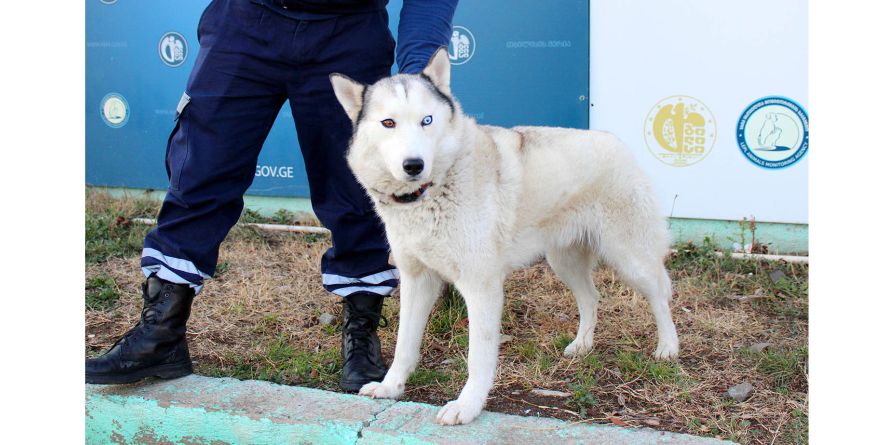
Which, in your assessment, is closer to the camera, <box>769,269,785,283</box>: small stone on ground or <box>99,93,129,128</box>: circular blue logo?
<box>769,269,785,283</box>: small stone on ground

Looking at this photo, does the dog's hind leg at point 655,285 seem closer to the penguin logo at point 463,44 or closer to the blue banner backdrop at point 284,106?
the blue banner backdrop at point 284,106

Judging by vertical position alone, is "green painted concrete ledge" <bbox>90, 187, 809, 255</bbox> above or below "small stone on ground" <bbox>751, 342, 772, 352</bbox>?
above

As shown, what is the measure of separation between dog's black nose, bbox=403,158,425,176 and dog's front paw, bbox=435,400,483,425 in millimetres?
808

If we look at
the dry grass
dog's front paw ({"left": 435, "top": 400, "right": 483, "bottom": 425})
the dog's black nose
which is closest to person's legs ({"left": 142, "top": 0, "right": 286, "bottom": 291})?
the dry grass

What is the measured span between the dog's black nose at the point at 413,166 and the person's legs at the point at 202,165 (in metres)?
0.86

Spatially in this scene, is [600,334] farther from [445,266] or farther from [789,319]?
[445,266]

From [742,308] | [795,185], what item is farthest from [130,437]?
[795,185]

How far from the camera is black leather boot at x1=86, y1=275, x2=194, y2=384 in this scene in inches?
115

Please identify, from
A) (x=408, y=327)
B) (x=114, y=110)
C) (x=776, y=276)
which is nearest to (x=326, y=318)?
(x=408, y=327)

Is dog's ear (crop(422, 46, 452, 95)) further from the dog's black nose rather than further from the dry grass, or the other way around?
the dry grass

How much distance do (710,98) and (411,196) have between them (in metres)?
2.79

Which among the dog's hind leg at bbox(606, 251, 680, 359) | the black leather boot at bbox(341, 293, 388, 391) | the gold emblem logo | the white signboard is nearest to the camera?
the black leather boot at bbox(341, 293, 388, 391)

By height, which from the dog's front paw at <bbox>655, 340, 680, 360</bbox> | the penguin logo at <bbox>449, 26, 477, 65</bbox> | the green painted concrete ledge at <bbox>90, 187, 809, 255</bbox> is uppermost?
the penguin logo at <bbox>449, 26, 477, 65</bbox>

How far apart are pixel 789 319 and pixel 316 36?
2.59 metres
